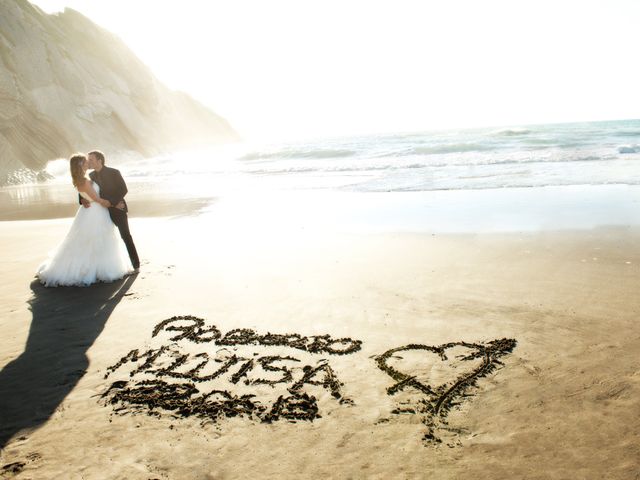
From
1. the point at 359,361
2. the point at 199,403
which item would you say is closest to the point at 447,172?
the point at 359,361

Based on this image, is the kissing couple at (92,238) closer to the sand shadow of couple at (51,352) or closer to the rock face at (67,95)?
the sand shadow of couple at (51,352)

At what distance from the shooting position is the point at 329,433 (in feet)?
10.9

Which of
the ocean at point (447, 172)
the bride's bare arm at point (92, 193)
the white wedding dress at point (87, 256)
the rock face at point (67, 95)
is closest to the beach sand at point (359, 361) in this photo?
the white wedding dress at point (87, 256)

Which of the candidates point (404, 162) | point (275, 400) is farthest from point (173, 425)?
point (404, 162)

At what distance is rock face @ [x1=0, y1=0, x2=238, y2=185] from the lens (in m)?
33.1

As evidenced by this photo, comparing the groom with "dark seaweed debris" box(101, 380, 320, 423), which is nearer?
"dark seaweed debris" box(101, 380, 320, 423)

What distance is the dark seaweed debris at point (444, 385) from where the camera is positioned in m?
3.48

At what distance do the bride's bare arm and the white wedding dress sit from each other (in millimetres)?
98

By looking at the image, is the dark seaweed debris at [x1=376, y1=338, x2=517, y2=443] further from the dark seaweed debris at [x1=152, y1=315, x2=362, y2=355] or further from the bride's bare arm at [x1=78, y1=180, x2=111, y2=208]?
the bride's bare arm at [x1=78, y1=180, x2=111, y2=208]

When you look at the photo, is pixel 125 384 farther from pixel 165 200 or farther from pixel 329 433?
pixel 165 200

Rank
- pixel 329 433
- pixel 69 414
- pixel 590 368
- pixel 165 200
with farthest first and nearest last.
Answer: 1. pixel 165 200
2. pixel 590 368
3. pixel 69 414
4. pixel 329 433

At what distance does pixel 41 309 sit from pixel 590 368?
22.3 ft

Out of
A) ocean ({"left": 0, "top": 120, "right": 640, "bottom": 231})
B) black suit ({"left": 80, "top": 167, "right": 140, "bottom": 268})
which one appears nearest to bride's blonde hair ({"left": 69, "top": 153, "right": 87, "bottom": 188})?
black suit ({"left": 80, "top": 167, "right": 140, "bottom": 268})

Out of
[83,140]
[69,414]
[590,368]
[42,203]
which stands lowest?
[590,368]
